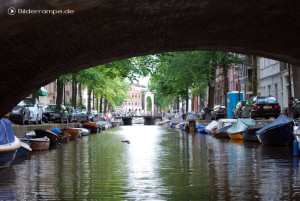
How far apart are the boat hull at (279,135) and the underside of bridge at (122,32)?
1854 cm

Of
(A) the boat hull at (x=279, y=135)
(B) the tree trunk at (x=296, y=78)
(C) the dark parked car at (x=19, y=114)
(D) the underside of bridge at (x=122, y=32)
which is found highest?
(B) the tree trunk at (x=296, y=78)

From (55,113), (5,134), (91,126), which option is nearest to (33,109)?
(55,113)

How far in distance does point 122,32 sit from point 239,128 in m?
27.9

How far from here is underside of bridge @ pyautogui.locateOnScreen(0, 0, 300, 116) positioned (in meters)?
3.86

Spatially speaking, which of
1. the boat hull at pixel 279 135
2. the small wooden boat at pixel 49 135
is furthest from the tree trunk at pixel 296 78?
the small wooden boat at pixel 49 135

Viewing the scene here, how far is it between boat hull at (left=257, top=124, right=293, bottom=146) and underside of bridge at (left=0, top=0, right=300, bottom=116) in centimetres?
1854

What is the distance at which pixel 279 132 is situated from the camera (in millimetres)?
24562

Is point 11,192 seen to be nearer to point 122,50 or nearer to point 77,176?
point 77,176

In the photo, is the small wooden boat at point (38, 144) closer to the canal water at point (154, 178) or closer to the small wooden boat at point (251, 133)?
the canal water at point (154, 178)

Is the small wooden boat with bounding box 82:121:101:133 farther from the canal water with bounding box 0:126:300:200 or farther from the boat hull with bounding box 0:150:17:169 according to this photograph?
the boat hull with bounding box 0:150:17:169

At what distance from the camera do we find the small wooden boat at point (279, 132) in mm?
23656

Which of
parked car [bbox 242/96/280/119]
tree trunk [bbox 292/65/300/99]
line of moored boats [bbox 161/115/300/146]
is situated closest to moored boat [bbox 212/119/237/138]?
line of moored boats [bbox 161/115/300/146]

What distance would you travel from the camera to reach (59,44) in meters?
4.52

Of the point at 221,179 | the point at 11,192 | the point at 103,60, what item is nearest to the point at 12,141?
the point at 11,192
